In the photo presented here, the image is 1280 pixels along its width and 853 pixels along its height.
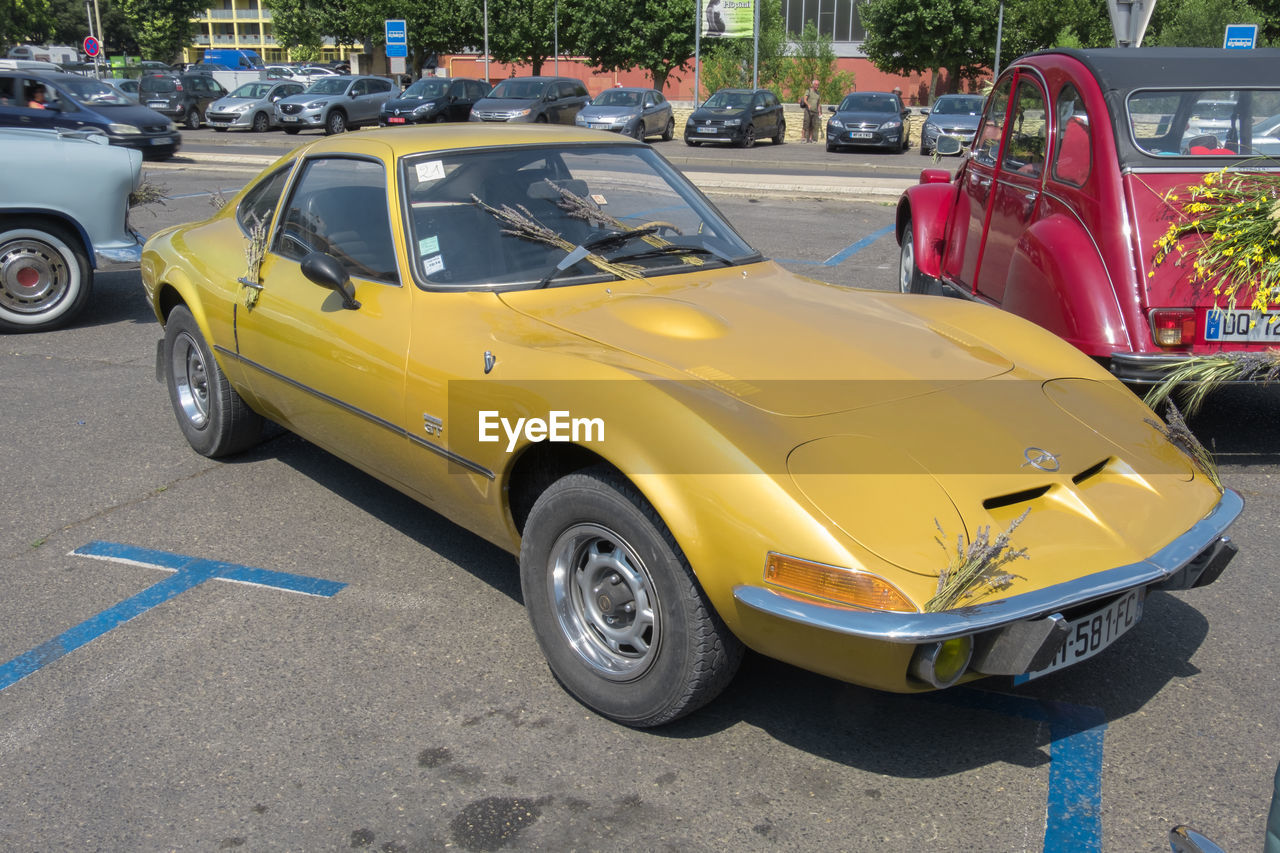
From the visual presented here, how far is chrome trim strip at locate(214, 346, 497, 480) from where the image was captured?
3.36 meters

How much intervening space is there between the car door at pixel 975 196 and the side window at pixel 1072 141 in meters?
0.66

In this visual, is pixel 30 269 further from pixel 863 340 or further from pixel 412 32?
pixel 412 32

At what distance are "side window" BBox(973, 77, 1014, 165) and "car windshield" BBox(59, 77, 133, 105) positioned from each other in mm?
18463

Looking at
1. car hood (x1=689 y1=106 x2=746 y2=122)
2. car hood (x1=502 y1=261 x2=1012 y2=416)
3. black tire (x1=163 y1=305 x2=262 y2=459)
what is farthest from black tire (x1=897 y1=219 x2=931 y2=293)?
car hood (x1=689 y1=106 x2=746 y2=122)

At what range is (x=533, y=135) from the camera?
171 inches

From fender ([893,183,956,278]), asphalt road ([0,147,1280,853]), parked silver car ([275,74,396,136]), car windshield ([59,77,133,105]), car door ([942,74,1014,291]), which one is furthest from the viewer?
parked silver car ([275,74,396,136])

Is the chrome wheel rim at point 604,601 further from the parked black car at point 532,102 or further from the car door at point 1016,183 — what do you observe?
the parked black car at point 532,102

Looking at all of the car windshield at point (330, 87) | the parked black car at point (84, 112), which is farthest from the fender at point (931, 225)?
the car windshield at point (330, 87)

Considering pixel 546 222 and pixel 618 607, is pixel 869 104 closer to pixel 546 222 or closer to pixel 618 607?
pixel 546 222

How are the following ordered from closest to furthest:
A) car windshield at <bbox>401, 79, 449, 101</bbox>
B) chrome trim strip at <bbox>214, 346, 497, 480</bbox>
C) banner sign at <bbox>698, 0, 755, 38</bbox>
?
1. chrome trim strip at <bbox>214, 346, 497, 480</bbox>
2. car windshield at <bbox>401, 79, 449, 101</bbox>
3. banner sign at <bbox>698, 0, 755, 38</bbox>

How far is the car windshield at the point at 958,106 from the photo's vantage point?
25.7 metres

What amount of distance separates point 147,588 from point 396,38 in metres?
32.8

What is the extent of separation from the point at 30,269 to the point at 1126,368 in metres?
7.16

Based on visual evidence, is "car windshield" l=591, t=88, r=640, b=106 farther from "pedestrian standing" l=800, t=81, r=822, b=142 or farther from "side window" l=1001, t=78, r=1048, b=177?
"side window" l=1001, t=78, r=1048, b=177
